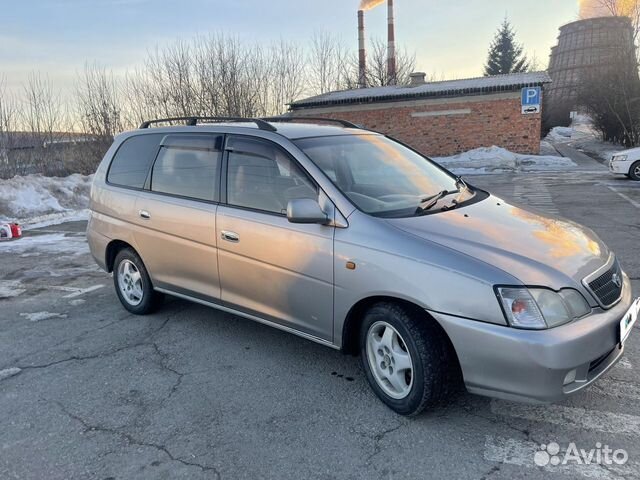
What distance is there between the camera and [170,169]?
4398mm

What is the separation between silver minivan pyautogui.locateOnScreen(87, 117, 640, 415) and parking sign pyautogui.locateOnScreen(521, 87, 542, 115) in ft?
65.9

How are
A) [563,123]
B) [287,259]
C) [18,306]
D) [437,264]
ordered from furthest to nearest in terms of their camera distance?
[563,123]
[18,306]
[287,259]
[437,264]

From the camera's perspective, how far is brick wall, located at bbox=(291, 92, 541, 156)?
74.3 feet

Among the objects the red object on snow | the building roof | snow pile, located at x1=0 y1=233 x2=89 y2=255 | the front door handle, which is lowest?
snow pile, located at x1=0 y1=233 x2=89 y2=255

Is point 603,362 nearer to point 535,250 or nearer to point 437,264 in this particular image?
point 535,250

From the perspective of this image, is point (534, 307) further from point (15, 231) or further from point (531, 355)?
point (15, 231)

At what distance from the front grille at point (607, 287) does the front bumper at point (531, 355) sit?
9cm

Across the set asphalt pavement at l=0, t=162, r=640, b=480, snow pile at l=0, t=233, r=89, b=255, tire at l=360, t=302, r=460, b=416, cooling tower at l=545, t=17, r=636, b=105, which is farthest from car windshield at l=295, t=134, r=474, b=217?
cooling tower at l=545, t=17, r=636, b=105

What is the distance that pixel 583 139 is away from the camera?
3606 cm

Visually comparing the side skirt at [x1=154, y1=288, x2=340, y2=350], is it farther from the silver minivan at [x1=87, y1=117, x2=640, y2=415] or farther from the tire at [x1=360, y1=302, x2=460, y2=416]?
the tire at [x1=360, y1=302, x2=460, y2=416]

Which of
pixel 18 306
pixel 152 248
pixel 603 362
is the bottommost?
pixel 18 306

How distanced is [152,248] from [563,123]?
5139 cm

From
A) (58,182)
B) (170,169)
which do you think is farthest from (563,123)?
(170,169)

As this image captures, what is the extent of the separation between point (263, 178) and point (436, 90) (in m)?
22.0
